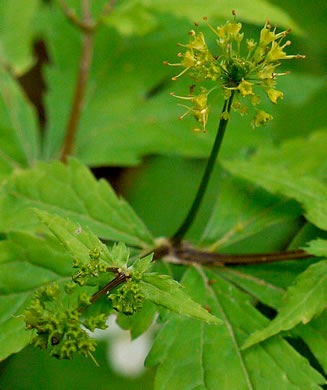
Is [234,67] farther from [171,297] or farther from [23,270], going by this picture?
[23,270]

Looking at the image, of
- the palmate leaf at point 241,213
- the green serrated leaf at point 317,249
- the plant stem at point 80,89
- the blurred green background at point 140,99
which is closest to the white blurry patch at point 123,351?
the blurred green background at point 140,99

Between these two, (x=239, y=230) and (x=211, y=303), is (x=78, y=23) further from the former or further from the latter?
(x=211, y=303)

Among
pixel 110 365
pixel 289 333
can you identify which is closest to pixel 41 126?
pixel 110 365

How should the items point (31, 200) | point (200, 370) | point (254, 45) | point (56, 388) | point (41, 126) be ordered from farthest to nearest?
point (41, 126) → point (56, 388) → point (31, 200) → point (200, 370) → point (254, 45)

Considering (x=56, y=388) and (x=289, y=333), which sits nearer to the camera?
(x=289, y=333)

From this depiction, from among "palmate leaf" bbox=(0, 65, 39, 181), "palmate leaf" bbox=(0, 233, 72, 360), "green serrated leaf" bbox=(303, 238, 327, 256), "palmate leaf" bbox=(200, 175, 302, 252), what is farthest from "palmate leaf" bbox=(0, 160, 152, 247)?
"palmate leaf" bbox=(0, 65, 39, 181)

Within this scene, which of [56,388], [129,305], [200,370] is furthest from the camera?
[56,388]

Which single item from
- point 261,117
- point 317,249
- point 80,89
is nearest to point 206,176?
point 261,117
